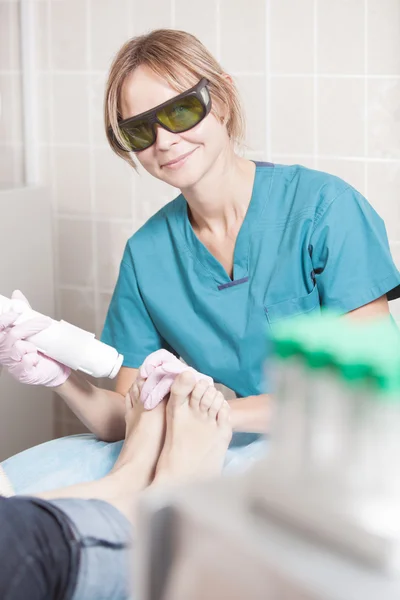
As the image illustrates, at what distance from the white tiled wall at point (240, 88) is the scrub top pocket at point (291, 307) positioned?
1.59ft

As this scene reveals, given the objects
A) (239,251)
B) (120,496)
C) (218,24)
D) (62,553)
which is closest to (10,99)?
(218,24)

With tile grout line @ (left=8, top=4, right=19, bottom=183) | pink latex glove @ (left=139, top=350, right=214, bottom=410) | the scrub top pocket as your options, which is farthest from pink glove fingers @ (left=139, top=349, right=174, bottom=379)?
tile grout line @ (left=8, top=4, right=19, bottom=183)

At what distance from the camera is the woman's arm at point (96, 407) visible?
1633 mm

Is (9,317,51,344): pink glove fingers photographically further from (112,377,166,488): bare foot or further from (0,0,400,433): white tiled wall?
(0,0,400,433): white tiled wall

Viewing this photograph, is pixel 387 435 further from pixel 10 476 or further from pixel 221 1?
pixel 221 1

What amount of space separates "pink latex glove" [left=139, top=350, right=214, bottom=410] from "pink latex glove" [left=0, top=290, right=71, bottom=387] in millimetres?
172

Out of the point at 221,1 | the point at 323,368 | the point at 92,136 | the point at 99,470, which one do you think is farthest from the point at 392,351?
the point at 92,136

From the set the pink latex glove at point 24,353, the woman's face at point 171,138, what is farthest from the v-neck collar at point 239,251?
the pink latex glove at point 24,353

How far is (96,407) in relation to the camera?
5.41 feet

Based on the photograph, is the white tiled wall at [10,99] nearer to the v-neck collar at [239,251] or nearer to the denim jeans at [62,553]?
the v-neck collar at [239,251]

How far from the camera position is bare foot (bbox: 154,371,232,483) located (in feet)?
4.55

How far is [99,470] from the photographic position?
1.51 metres

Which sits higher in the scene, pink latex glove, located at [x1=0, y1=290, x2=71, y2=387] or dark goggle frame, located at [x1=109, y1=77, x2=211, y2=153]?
dark goggle frame, located at [x1=109, y1=77, x2=211, y2=153]

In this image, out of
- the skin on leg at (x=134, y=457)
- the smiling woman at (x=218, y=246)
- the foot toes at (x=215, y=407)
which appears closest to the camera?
the skin on leg at (x=134, y=457)
